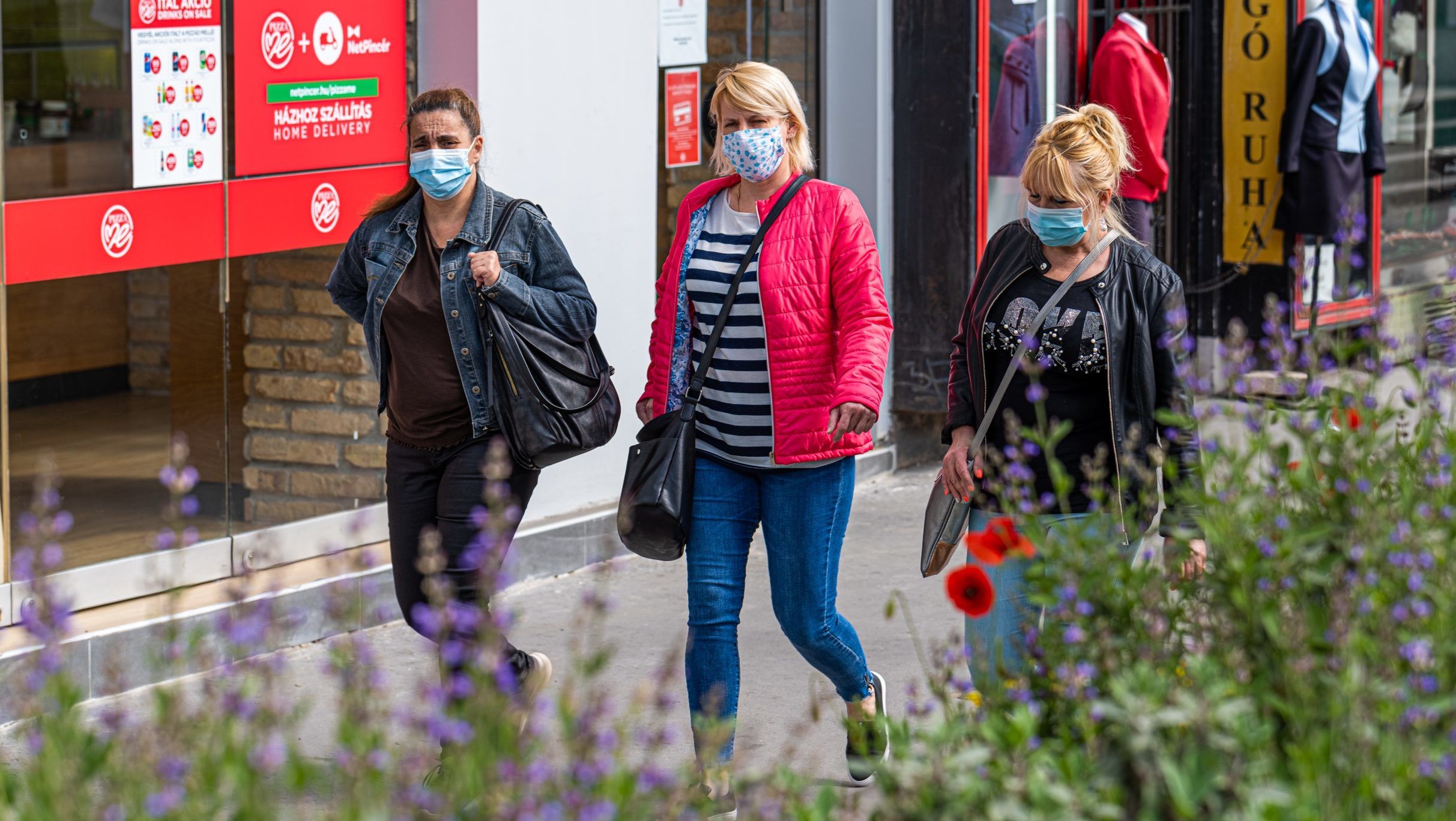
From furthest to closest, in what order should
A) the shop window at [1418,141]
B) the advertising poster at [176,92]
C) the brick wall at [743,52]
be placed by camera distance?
1. the shop window at [1418,141]
2. the brick wall at [743,52]
3. the advertising poster at [176,92]

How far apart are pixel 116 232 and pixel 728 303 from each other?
2.21 meters

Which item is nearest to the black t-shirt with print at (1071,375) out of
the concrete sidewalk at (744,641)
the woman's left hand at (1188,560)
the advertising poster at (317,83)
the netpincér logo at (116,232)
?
the concrete sidewalk at (744,641)

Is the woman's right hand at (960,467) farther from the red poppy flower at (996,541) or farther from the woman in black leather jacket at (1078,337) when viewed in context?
the red poppy flower at (996,541)

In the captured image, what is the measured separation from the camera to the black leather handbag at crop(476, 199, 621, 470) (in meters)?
4.70

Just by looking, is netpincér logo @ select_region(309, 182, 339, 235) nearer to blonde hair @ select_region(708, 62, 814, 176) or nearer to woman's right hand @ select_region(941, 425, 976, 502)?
blonde hair @ select_region(708, 62, 814, 176)

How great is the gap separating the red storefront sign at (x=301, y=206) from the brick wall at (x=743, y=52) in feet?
5.24

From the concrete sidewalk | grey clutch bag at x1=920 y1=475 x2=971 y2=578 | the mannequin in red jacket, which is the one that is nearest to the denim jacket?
the concrete sidewalk

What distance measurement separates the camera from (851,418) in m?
4.41

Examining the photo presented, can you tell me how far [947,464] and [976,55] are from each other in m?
4.97

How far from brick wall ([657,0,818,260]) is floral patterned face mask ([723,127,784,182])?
3.23m

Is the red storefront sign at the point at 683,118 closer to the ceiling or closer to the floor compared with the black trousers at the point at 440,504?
closer to the ceiling

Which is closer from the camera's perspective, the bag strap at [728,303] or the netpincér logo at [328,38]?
the bag strap at [728,303]

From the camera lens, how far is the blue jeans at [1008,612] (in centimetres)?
281

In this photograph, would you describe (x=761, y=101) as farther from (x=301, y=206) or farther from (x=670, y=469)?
(x=301, y=206)
